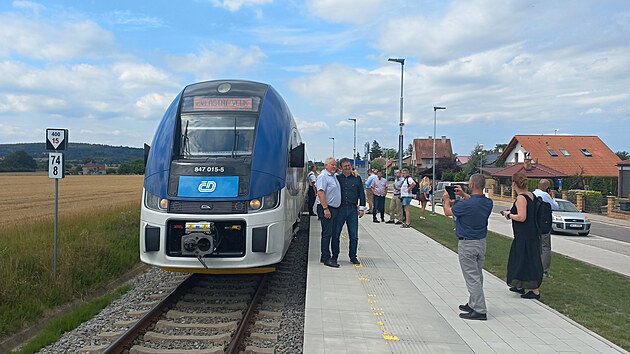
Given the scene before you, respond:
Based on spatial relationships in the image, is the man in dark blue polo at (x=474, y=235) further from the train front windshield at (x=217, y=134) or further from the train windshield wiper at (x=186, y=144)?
the train windshield wiper at (x=186, y=144)

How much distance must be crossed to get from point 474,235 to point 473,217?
21 cm

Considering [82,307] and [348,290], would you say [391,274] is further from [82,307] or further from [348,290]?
[82,307]

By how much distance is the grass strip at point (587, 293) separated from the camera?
702 cm

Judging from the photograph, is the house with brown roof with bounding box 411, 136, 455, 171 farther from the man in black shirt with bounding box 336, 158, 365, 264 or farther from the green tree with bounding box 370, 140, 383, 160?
the man in black shirt with bounding box 336, 158, 365, 264

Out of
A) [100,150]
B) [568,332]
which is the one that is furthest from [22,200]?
[100,150]

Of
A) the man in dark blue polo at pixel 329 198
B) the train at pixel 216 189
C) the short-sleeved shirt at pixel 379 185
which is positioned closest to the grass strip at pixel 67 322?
the train at pixel 216 189

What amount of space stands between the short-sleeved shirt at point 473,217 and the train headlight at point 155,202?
3866 millimetres

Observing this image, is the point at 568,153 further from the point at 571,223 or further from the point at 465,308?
the point at 465,308

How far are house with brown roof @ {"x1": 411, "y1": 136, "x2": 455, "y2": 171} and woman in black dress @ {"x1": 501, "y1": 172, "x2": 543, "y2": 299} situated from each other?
309 feet

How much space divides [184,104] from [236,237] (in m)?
2.49

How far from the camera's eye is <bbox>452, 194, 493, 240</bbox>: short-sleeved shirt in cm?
673

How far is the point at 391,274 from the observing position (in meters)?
9.61

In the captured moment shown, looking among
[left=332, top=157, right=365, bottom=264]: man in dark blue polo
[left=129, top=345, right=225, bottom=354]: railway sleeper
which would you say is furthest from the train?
[left=129, top=345, right=225, bottom=354]: railway sleeper

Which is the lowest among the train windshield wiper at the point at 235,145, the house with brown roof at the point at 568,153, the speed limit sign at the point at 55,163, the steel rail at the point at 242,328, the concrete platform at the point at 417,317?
the steel rail at the point at 242,328
